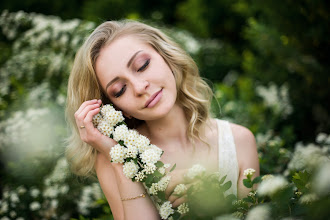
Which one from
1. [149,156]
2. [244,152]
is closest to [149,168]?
[149,156]

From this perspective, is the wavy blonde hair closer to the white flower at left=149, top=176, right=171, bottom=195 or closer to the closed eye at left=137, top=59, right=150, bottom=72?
the closed eye at left=137, top=59, right=150, bottom=72

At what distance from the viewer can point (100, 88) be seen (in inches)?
80.0

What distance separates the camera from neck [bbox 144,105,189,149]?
85.1 inches

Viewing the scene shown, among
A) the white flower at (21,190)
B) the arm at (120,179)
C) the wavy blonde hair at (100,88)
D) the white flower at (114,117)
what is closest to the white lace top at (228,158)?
the wavy blonde hair at (100,88)

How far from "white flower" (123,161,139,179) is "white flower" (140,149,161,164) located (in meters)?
0.06

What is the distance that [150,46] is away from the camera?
202 cm

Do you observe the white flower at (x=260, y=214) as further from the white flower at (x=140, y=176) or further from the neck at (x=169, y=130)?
the neck at (x=169, y=130)

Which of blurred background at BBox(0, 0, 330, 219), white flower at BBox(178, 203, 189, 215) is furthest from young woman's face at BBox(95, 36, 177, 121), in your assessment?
blurred background at BBox(0, 0, 330, 219)

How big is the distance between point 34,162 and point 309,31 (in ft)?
9.71

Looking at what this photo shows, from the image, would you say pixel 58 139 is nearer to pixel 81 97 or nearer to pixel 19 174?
pixel 19 174

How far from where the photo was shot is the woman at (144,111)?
6.02 feet

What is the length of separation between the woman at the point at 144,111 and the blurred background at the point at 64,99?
355 mm

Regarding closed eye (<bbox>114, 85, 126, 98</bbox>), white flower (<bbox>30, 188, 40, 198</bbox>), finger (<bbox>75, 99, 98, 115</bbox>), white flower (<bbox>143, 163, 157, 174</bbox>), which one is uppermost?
closed eye (<bbox>114, 85, 126, 98</bbox>)

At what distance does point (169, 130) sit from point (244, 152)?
0.54 metres
